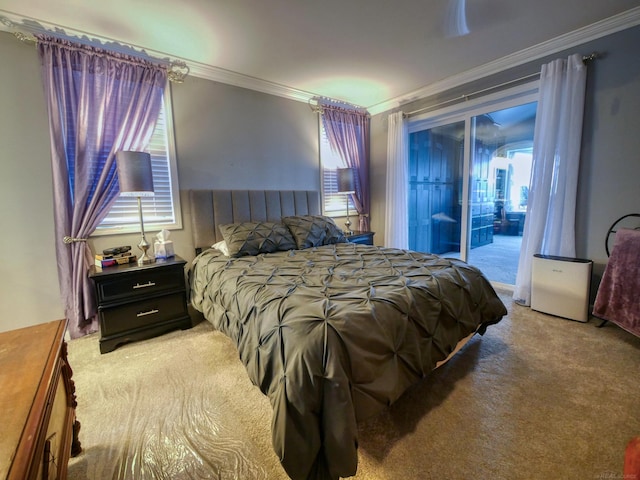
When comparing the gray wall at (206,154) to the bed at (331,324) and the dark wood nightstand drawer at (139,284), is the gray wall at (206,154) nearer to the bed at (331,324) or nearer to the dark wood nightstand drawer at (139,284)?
the dark wood nightstand drawer at (139,284)

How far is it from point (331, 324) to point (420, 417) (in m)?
0.86

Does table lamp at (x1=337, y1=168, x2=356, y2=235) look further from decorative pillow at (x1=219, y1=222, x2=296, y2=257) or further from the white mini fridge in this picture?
the white mini fridge

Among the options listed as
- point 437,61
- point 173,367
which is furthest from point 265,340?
point 437,61

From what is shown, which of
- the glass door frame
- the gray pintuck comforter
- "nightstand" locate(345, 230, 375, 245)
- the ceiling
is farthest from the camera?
Result: "nightstand" locate(345, 230, 375, 245)

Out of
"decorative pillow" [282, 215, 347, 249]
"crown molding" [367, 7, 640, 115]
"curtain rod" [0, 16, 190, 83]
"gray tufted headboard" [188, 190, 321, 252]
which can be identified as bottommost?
"decorative pillow" [282, 215, 347, 249]

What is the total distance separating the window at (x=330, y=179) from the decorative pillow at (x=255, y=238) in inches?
57.1

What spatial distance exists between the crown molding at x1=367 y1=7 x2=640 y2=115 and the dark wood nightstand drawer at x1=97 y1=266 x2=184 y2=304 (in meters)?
3.82

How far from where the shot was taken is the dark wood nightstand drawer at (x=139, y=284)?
2.27m

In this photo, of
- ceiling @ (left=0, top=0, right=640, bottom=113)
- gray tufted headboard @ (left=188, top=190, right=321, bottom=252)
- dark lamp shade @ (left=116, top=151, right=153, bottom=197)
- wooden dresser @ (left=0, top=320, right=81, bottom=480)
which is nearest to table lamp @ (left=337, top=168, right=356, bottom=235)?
gray tufted headboard @ (left=188, top=190, right=321, bottom=252)

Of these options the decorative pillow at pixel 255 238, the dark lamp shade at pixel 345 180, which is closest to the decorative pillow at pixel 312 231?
the decorative pillow at pixel 255 238

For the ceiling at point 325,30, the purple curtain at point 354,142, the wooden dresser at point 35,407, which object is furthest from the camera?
the purple curtain at point 354,142

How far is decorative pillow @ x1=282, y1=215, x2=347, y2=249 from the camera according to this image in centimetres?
308

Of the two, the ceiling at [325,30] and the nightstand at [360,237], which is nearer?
the ceiling at [325,30]

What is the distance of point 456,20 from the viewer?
2412mm
